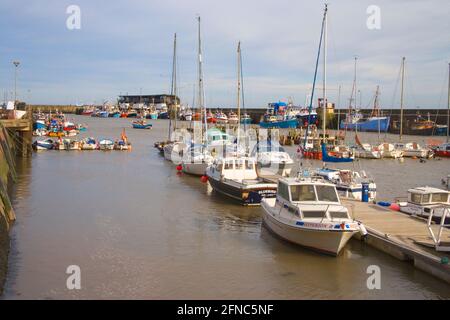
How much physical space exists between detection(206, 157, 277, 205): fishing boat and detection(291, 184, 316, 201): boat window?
671 cm

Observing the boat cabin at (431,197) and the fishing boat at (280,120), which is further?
the fishing boat at (280,120)

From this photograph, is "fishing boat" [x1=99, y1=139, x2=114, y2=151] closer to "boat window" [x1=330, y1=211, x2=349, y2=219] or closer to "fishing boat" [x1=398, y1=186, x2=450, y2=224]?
"fishing boat" [x1=398, y1=186, x2=450, y2=224]

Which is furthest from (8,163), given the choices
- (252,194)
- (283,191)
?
(283,191)

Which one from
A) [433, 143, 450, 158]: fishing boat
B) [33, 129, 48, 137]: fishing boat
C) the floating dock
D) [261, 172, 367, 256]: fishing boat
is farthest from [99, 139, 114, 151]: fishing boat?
[261, 172, 367, 256]: fishing boat

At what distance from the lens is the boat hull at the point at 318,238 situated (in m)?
16.3

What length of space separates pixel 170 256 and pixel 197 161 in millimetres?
21160

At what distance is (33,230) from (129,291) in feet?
26.6

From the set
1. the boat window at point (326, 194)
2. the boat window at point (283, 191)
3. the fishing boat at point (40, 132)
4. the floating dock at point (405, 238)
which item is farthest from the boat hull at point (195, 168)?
the fishing boat at point (40, 132)

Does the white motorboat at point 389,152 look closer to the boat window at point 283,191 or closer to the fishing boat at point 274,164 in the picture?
the fishing boat at point 274,164

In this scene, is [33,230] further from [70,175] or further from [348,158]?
[348,158]

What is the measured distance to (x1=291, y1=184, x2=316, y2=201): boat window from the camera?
1808 centimetres

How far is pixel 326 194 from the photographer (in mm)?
18156

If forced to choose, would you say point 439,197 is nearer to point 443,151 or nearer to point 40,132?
point 443,151
